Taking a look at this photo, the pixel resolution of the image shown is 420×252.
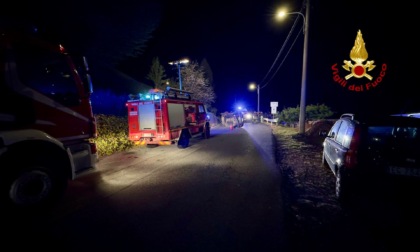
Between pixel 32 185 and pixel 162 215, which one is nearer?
pixel 162 215

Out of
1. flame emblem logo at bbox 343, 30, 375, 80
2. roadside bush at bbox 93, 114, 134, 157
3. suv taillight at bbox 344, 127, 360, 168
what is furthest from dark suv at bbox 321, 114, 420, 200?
flame emblem logo at bbox 343, 30, 375, 80

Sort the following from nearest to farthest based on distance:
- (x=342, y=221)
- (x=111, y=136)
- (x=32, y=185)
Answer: (x=342, y=221), (x=32, y=185), (x=111, y=136)

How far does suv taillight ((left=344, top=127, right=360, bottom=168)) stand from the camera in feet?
13.0

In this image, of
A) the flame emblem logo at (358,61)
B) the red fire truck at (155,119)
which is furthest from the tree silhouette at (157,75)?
the flame emblem logo at (358,61)

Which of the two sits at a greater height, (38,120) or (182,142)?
(38,120)

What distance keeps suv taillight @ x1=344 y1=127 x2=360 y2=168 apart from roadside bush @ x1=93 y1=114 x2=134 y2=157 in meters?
8.92

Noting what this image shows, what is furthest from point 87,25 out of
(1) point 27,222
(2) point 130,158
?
(1) point 27,222

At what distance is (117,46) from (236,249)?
58.9 ft

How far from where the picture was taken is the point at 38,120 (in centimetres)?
431

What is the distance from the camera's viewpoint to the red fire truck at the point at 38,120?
3.83m

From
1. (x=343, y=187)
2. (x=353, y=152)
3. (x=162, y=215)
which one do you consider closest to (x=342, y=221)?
(x=343, y=187)

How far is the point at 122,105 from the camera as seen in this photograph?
52.6 feet

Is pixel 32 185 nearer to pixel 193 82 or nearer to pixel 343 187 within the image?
pixel 343 187

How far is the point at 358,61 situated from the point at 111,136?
639 inches
